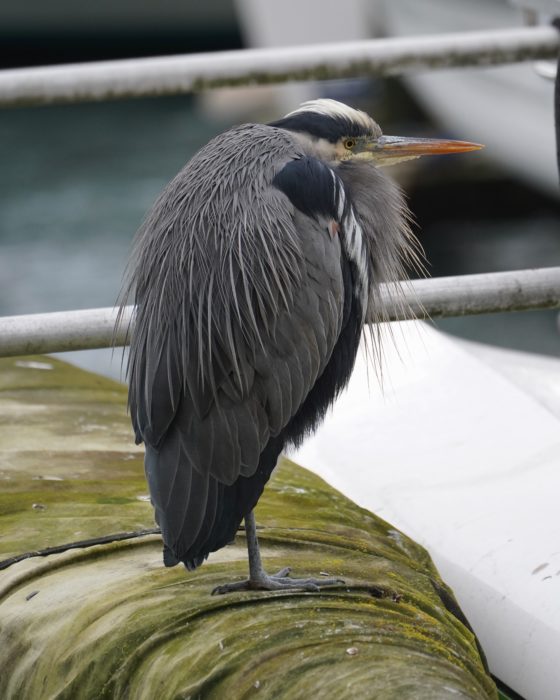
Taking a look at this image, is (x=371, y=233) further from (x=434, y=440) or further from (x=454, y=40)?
(x=454, y=40)

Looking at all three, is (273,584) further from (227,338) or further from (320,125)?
(320,125)

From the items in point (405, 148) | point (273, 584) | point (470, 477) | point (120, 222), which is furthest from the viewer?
point (120, 222)

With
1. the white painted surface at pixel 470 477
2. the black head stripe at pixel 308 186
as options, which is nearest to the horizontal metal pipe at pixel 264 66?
the white painted surface at pixel 470 477

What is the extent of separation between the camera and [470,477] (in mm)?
2350

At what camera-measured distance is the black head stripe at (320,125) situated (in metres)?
1.83

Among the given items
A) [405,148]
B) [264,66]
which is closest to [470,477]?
[405,148]

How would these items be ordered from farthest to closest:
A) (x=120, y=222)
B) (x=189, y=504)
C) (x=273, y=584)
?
(x=120, y=222) < (x=273, y=584) < (x=189, y=504)

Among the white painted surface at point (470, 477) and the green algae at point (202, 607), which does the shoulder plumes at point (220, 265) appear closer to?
the green algae at point (202, 607)

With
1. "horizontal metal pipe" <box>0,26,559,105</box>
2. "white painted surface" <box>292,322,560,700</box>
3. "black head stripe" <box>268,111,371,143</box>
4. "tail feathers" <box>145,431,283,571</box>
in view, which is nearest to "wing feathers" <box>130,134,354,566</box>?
"tail feathers" <box>145,431,283,571</box>

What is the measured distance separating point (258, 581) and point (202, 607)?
0.38ft

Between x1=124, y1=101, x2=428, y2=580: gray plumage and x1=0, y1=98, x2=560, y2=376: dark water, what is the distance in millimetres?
4785

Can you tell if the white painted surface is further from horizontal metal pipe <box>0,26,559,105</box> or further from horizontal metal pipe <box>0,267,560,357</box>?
horizontal metal pipe <box>0,26,559,105</box>

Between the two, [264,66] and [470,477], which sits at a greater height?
[264,66]

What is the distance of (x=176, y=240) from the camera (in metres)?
1.70
